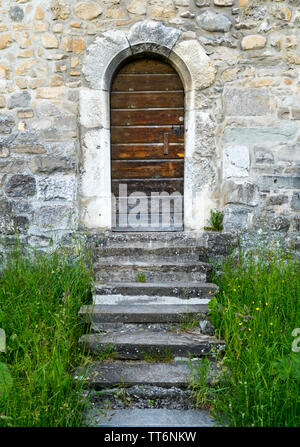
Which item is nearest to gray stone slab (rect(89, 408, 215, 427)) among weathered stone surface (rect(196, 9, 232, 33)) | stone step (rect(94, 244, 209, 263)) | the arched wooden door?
stone step (rect(94, 244, 209, 263))

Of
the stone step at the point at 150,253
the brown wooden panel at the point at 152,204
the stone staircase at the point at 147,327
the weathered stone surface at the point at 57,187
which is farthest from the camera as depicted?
the brown wooden panel at the point at 152,204

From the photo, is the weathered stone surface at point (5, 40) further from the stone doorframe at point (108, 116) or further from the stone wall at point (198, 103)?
the stone doorframe at point (108, 116)

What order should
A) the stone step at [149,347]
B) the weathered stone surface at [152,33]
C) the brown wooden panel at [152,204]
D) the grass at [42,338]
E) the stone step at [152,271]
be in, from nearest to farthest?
the grass at [42,338], the stone step at [149,347], the stone step at [152,271], the weathered stone surface at [152,33], the brown wooden panel at [152,204]

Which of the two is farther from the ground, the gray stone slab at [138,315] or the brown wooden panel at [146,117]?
the brown wooden panel at [146,117]

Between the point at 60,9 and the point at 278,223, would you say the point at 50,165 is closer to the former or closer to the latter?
the point at 60,9

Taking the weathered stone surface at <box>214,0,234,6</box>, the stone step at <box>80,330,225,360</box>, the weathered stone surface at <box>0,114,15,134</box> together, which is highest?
the weathered stone surface at <box>214,0,234,6</box>

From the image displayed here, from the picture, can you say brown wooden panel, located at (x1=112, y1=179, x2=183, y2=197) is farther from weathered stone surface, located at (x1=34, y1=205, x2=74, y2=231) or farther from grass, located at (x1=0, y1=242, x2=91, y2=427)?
grass, located at (x1=0, y1=242, x2=91, y2=427)

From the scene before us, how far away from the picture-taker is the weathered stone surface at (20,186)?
370 centimetres

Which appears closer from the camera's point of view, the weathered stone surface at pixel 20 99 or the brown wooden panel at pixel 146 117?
the weathered stone surface at pixel 20 99

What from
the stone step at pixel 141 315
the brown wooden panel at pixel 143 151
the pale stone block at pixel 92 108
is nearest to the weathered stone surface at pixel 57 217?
the brown wooden panel at pixel 143 151

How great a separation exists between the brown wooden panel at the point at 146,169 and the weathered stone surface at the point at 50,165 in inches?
19.5

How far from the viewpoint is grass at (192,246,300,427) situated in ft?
5.71

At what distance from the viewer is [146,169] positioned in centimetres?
393
